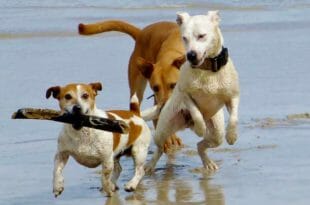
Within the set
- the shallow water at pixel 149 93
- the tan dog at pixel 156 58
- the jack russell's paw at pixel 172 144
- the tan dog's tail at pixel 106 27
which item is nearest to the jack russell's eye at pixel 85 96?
the shallow water at pixel 149 93

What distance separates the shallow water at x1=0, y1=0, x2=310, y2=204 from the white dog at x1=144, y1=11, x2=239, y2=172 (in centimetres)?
29

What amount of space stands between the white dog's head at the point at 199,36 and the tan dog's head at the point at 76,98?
88cm

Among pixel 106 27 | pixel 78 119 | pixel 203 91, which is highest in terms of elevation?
pixel 78 119

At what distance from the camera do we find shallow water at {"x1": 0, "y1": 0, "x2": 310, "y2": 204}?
25.7 feet

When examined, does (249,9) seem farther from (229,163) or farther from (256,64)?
(229,163)

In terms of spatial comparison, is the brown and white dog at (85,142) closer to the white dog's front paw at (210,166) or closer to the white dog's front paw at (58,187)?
the white dog's front paw at (58,187)

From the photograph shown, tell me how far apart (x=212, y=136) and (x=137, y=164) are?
932 mm

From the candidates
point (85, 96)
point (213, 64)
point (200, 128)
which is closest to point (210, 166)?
point (200, 128)

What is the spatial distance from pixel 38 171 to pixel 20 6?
12205mm

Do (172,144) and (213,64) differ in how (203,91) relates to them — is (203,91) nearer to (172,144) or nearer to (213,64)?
(213,64)

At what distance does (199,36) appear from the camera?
26.1 ft

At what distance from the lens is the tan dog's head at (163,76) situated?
31.3ft

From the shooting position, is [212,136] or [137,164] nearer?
[137,164]

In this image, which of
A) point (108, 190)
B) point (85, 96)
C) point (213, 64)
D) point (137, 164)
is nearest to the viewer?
point (85, 96)
